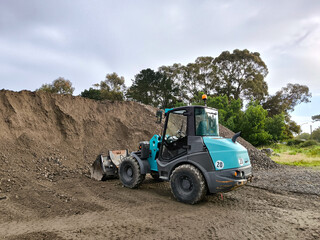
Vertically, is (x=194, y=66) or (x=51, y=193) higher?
(x=194, y=66)

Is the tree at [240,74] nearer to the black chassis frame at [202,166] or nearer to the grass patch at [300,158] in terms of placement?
the grass patch at [300,158]

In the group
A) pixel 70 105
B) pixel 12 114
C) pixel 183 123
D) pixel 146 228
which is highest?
pixel 70 105

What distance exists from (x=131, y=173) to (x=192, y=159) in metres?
2.09

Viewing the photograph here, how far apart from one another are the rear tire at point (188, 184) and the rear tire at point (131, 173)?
1.25 m

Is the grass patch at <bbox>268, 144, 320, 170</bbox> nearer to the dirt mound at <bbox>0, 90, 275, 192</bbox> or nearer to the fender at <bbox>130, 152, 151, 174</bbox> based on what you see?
the dirt mound at <bbox>0, 90, 275, 192</bbox>

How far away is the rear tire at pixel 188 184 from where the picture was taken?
5.34 m

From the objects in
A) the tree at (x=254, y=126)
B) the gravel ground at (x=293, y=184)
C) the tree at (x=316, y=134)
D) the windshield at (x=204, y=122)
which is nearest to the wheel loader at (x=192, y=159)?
the windshield at (x=204, y=122)

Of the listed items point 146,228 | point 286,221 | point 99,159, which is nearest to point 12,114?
point 99,159

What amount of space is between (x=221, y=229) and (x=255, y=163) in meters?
9.29

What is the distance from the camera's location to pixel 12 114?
10250 mm

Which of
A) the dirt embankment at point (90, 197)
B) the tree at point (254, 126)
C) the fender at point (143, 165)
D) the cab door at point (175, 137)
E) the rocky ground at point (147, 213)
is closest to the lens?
the rocky ground at point (147, 213)

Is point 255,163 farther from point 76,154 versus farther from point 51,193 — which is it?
point 51,193

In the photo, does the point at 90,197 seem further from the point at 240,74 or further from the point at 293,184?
the point at 240,74

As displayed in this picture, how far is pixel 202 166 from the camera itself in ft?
17.9
